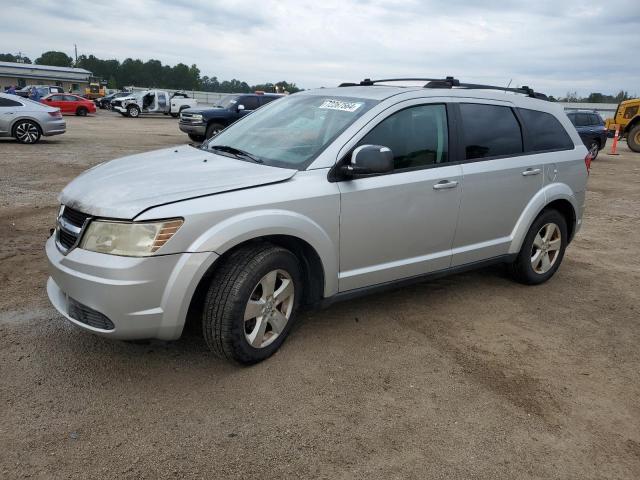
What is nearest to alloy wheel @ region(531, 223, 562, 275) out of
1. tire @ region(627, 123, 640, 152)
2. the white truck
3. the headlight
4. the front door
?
the front door

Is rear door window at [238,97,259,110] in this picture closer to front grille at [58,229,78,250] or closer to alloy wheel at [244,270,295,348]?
front grille at [58,229,78,250]

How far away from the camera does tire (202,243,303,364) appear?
3.13 meters

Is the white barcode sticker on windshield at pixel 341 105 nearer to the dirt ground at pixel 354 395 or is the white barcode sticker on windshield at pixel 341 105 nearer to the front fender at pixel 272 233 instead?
the front fender at pixel 272 233

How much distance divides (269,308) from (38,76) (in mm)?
86138

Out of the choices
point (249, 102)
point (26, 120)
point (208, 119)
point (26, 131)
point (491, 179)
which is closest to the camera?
point (491, 179)

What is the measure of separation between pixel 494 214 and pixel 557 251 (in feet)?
3.77

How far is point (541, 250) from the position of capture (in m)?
5.09

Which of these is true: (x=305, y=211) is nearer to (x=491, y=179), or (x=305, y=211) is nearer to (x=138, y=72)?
(x=491, y=179)

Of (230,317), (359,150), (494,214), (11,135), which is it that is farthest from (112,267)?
(11,135)

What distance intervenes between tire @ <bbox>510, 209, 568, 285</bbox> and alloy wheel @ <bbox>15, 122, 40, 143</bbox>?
14513mm

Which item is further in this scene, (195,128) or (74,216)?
(195,128)

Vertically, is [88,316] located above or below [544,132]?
below

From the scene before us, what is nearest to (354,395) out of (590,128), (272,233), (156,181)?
(272,233)

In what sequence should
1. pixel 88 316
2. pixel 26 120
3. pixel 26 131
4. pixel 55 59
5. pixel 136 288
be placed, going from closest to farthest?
pixel 136 288
pixel 88 316
pixel 26 120
pixel 26 131
pixel 55 59
